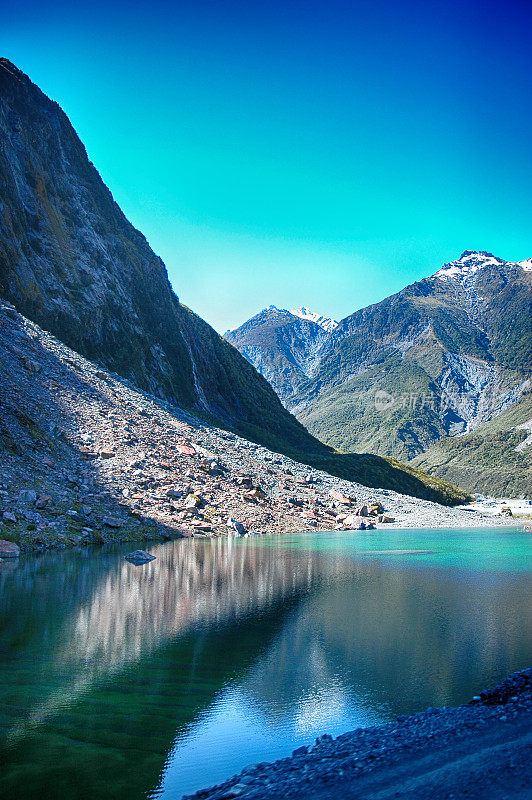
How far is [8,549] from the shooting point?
28766 millimetres

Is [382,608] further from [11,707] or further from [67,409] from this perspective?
[67,409]

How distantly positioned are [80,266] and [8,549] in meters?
57.3

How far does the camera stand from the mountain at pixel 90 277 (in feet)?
219

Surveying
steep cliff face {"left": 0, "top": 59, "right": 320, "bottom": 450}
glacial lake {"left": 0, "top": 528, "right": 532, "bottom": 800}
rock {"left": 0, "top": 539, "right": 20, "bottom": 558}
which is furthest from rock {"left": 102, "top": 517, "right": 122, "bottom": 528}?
steep cliff face {"left": 0, "top": 59, "right": 320, "bottom": 450}

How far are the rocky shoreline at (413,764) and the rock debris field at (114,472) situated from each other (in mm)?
24846

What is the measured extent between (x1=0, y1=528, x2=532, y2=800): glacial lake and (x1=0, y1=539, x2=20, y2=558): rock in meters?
1.08

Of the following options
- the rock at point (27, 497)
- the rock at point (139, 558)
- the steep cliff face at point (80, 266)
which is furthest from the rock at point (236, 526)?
the steep cliff face at point (80, 266)

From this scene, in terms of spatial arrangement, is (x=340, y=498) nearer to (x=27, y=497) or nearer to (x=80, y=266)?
(x=27, y=497)

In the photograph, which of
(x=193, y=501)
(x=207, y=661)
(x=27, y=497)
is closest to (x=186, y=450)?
(x=193, y=501)

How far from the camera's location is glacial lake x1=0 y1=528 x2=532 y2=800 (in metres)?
9.34

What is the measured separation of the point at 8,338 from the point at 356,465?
79.9 meters

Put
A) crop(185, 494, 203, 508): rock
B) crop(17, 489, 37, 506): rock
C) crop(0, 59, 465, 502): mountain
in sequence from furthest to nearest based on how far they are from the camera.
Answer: crop(0, 59, 465, 502): mountain
crop(185, 494, 203, 508): rock
crop(17, 489, 37, 506): rock

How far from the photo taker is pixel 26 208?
6906 centimetres

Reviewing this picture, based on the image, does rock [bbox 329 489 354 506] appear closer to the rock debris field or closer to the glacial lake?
the rock debris field
